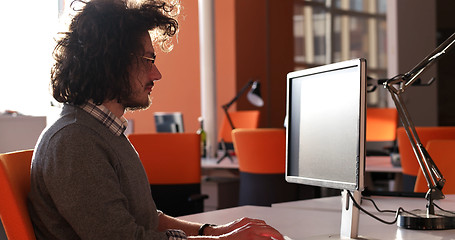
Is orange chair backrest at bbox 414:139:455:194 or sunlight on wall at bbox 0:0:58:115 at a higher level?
sunlight on wall at bbox 0:0:58:115

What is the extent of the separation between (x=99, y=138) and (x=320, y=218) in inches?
39.9

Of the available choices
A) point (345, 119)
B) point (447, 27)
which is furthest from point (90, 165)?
point (447, 27)

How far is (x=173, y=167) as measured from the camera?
406 centimetres

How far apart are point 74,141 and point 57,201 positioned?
14 cm

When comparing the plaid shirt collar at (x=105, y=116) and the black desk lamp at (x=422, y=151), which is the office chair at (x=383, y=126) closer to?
the black desk lamp at (x=422, y=151)

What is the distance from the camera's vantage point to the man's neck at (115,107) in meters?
1.63

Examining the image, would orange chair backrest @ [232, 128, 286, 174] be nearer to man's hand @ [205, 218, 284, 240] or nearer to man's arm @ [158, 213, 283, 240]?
man's arm @ [158, 213, 283, 240]

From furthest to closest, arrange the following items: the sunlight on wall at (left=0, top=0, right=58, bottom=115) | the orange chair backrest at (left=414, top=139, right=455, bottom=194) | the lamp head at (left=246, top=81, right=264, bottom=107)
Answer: the sunlight on wall at (left=0, top=0, right=58, bottom=115) → the lamp head at (left=246, top=81, right=264, bottom=107) → the orange chair backrest at (left=414, top=139, right=455, bottom=194)

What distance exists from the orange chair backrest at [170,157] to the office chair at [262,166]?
2.06ft

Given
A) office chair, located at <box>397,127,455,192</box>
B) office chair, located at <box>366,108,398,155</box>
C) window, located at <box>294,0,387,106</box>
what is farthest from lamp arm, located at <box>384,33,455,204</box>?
window, located at <box>294,0,387,106</box>

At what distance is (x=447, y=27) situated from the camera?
10.9 m

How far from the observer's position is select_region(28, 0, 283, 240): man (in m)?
1.43

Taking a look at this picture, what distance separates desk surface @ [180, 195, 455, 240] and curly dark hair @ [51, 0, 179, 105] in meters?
0.74


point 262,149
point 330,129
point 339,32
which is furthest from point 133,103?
point 339,32
